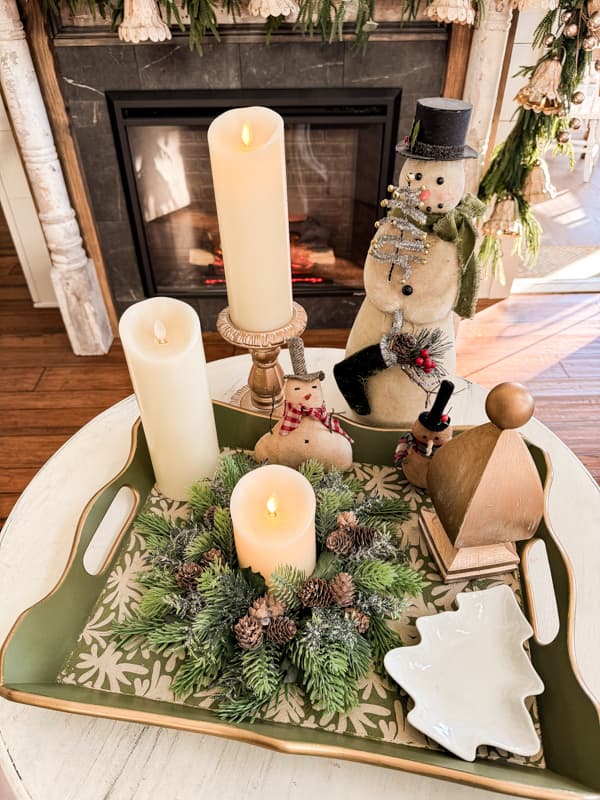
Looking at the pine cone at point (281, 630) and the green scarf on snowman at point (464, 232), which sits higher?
the green scarf on snowman at point (464, 232)

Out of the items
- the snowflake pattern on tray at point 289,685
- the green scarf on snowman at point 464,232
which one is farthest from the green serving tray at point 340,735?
the green scarf on snowman at point 464,232

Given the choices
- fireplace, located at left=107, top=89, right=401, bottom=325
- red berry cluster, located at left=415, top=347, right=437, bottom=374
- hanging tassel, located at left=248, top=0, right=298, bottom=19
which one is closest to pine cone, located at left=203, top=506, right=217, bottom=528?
red berry cluster, located at left=415, top=347, right=437, bottom=374

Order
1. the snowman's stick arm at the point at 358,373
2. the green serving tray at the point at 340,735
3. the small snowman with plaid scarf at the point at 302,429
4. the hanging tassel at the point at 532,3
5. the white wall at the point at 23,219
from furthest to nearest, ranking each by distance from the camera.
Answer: the white wall at the point at 23,219 → the hanging tassel at the point at 532,3 → the snowman's stick arm at the point at 358,373 → the small snowman with plaid scarf at the point at 302,429 → the green serving tray at the point at 340,735

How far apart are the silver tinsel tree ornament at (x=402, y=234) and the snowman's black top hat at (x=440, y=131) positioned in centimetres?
5

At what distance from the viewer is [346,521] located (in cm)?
62

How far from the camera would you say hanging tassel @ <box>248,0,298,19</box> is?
4.00ft

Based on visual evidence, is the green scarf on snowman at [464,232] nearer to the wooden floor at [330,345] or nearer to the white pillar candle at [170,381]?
the white pillar candle at [170,381]

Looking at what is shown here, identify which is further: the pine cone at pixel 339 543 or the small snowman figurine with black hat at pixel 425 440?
the small snowman figurine with black hat at pixel 425 440

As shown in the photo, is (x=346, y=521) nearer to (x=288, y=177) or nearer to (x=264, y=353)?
(x=264, y=353)

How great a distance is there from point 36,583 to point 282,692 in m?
0.31

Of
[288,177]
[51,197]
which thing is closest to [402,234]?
[288,177]

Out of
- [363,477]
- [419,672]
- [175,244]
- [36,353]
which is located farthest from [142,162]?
[419,672]

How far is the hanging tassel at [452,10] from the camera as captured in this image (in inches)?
47.0

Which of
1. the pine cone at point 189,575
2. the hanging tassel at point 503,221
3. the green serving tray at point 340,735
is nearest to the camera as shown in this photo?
the green serving tray at point 340,735
